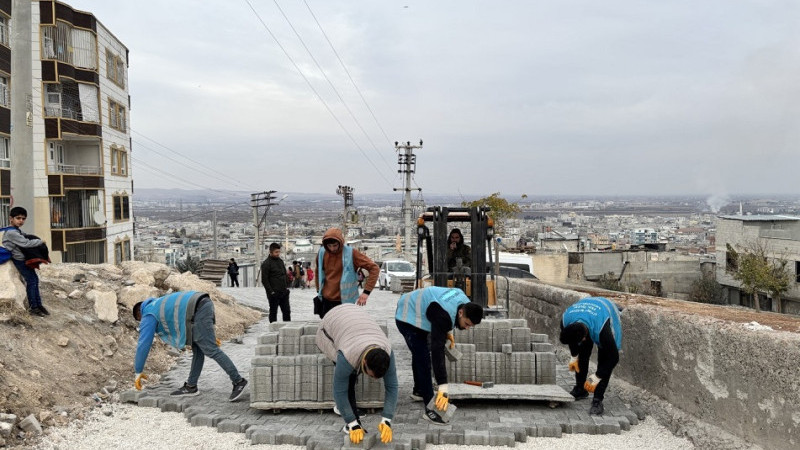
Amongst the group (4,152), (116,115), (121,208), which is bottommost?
(121,208)

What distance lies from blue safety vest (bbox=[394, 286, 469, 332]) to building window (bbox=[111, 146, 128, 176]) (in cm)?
2765

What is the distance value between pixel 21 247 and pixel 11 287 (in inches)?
19.4

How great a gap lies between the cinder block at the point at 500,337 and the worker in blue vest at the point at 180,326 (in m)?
2.84

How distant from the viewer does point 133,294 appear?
33.2 ft

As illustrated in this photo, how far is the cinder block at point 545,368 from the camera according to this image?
684 cm

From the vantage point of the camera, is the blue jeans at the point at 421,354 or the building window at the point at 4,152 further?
the building window at the point at 4,152

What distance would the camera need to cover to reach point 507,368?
6879 millimetres

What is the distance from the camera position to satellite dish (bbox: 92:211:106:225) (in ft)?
90.2

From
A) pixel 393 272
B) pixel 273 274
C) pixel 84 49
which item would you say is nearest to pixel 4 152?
pixel 84 49

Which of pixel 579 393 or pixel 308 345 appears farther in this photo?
pixel 308 345

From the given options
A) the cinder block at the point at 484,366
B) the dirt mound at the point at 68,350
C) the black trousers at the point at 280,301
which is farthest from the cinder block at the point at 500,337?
the black trousers at the point at 280,301

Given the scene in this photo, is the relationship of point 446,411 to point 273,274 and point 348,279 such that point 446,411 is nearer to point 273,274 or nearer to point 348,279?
point 348,279

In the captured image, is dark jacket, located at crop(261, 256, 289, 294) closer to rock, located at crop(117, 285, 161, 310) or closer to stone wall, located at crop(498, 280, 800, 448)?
rock, located at crop(117, 285, 161, 310)

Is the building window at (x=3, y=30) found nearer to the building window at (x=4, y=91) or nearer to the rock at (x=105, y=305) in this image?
the building window at (x=4, y=91)
